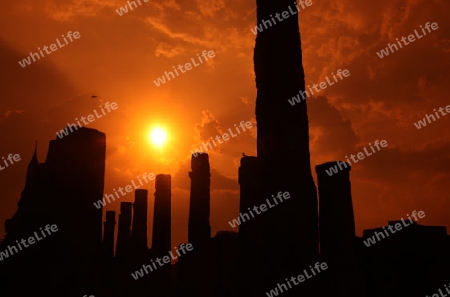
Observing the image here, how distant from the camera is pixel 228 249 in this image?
11.0m

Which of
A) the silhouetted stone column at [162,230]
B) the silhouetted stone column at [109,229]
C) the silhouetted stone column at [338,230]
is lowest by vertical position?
the silhouetted stone column at [338,230]

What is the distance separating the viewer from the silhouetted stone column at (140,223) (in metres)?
15.9

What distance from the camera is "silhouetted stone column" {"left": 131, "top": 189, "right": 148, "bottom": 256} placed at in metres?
15.9

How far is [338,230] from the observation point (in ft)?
26.9

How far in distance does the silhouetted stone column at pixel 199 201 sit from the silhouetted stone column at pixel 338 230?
6.12 meters

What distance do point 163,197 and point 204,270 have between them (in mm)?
4369

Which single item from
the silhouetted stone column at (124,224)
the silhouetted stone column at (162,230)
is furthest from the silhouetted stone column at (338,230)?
the silhouetted stone column at (124,224)

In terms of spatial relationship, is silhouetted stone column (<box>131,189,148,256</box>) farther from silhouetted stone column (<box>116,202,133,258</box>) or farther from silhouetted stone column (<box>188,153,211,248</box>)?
silhouetted stone column (<box>188,153,211,248</box>)

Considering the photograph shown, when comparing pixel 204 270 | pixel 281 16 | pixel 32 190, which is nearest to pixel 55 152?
pixel 32 190

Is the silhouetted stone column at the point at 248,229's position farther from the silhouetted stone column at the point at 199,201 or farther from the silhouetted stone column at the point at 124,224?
the silhouetted stone column at the point at 124,224

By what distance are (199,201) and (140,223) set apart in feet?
11.3

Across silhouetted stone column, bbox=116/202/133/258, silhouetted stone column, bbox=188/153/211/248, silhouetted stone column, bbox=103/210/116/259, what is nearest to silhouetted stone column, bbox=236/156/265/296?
silhouetted stone column, bbox=188/153/211/248

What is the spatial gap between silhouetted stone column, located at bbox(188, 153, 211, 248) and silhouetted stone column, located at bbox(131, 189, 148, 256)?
9.66 feet

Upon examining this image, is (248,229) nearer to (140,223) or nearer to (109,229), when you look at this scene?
(140,223)
